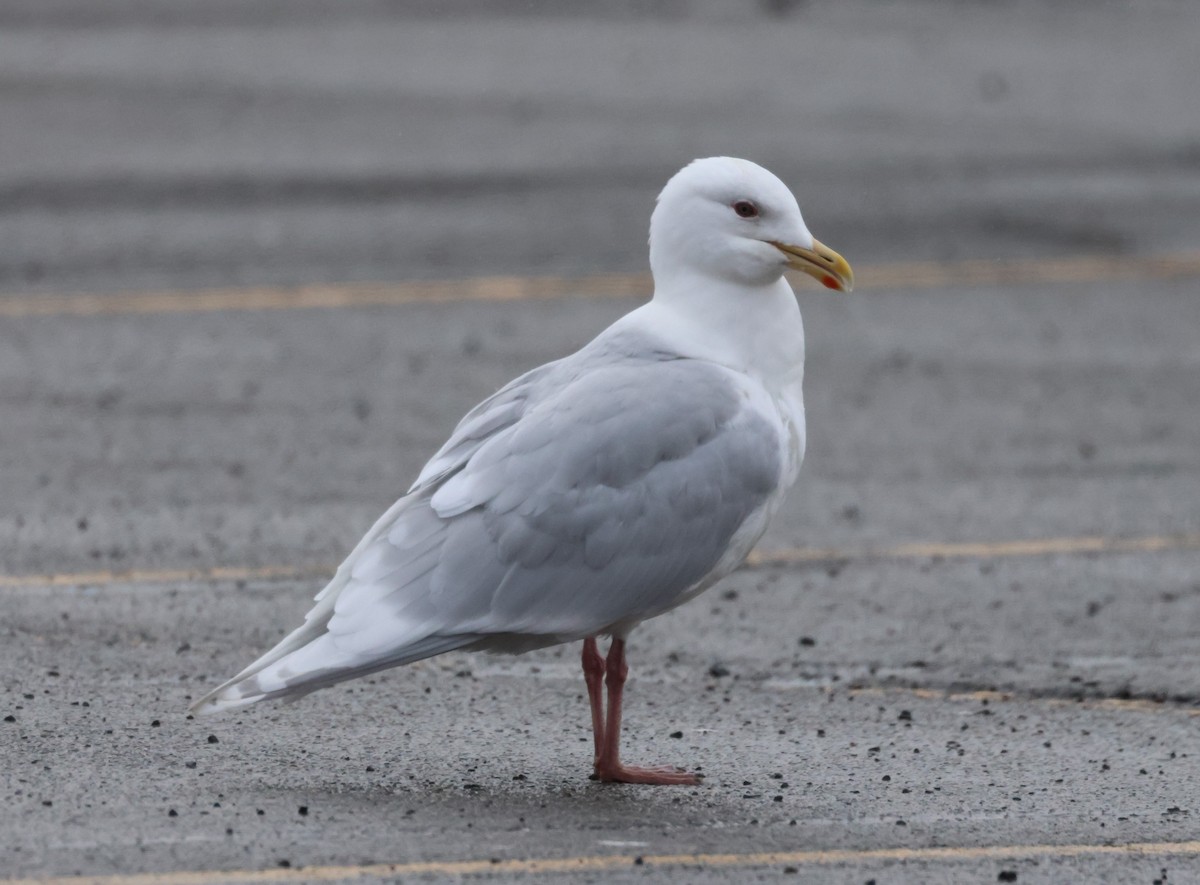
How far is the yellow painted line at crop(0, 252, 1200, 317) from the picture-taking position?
1295 cm

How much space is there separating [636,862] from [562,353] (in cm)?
644

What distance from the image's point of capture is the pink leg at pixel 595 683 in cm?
632

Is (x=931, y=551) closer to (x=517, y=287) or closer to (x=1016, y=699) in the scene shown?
(x=1016, y=699)

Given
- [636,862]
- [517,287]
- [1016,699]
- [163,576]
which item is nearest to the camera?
[636,862]

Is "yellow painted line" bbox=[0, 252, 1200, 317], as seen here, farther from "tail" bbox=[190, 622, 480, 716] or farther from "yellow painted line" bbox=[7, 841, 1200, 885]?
"yellow painted line" bbox=[7, 841, 1200, 885]

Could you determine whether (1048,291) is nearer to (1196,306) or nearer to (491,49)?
(1196,306)

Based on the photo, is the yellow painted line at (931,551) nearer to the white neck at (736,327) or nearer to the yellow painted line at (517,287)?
the white neck at (736,327)

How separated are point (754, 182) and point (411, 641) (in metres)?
1.72

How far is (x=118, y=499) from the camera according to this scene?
31.3ft

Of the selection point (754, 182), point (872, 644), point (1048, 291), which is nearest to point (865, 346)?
point (1048, 291)

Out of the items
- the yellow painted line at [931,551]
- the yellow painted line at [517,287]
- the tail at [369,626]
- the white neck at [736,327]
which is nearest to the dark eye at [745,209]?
the white neck at [736,327]

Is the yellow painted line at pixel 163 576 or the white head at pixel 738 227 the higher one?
the white head at pixel 738 227

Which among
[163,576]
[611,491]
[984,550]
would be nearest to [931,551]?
[984,550]

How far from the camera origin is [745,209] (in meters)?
6.43
